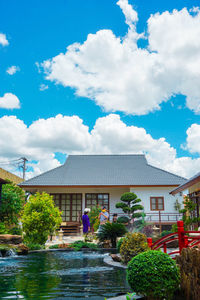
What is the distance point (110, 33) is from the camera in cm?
1150

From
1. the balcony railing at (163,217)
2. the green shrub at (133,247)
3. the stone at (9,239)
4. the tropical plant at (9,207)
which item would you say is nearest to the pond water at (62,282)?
the green shrub at (133,247)

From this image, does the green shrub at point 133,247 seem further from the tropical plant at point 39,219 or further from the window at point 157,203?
the window at point 157,203

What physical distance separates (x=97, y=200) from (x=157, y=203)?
5033mm

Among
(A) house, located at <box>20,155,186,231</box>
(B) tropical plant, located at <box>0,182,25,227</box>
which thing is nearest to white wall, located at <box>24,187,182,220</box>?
(A) house, located at <box>20,155,186,231</box>

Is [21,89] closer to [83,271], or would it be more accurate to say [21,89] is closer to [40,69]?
[40,69]

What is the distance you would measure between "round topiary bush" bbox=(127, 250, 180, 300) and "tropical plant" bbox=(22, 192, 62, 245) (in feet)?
32.0

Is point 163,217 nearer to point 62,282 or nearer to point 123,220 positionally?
point 123,220

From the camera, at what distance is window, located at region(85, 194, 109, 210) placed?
24.6m

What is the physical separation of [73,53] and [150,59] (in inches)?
127

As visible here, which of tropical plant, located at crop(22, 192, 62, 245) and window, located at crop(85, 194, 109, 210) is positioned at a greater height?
window, located at crop(85, 194, 109, 210)

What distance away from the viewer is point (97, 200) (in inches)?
973

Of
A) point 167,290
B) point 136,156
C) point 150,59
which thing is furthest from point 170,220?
point 167,290

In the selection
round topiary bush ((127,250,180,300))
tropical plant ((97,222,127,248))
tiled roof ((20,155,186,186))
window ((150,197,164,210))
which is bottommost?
tropical plant ((97,222,127,248))

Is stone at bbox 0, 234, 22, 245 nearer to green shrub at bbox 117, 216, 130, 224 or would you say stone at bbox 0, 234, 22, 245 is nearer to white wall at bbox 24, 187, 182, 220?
green shrub at bbox 117, 216, 130, 224
